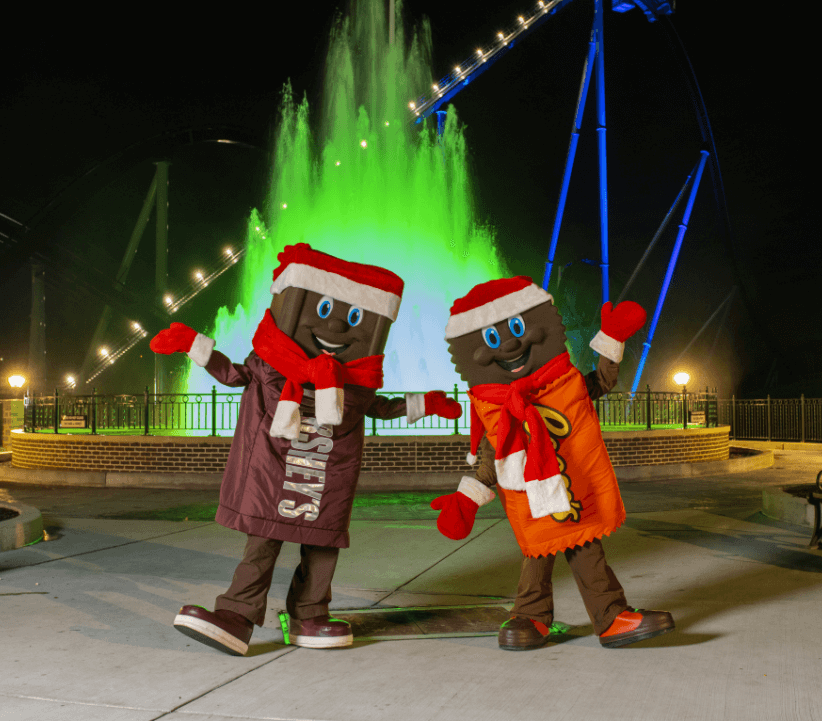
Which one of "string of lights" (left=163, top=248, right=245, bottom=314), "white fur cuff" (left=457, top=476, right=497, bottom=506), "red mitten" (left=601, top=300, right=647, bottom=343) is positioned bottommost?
"white fur cuff" (left=457, top=476, right=497, bottom=506)

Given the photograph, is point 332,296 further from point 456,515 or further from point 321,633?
point 321,633

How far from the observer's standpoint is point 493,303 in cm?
342

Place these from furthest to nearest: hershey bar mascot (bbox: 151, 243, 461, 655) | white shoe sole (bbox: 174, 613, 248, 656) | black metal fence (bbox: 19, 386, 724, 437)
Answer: black metal fence (bbox: 19, 386, 724, 437) → hershey bar mascot (bbox: 151, 243, 461, 655) → white shoe sole (bbox: 174, 613, 248, 656)

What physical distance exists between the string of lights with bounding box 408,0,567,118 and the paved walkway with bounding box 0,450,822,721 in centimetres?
1198

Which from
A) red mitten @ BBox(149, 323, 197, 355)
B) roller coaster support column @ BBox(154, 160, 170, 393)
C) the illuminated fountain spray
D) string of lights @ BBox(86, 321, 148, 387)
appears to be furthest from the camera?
string of lights @ BBox(86, 321, 148, 387)

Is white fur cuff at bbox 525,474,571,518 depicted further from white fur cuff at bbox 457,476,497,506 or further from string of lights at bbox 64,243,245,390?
string of lights at bbox 64,243,245,390

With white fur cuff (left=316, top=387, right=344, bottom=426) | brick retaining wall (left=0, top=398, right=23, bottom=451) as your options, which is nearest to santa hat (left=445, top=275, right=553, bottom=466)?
white fur cuff (left=316, top=387, right=344, bottom=426)

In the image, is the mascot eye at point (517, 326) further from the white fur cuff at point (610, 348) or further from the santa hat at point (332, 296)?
the santa hat at point (332, 296)

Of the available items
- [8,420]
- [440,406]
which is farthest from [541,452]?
[8,420]

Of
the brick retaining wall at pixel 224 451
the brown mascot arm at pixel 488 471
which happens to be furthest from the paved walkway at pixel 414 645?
the brick retaining wall at pixel 224 451

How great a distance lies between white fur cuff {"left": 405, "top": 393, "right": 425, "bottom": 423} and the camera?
3621 mm

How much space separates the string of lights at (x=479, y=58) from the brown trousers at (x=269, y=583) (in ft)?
44.7

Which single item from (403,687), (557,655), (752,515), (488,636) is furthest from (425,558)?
(752,515)

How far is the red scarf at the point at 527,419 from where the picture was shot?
308cm
